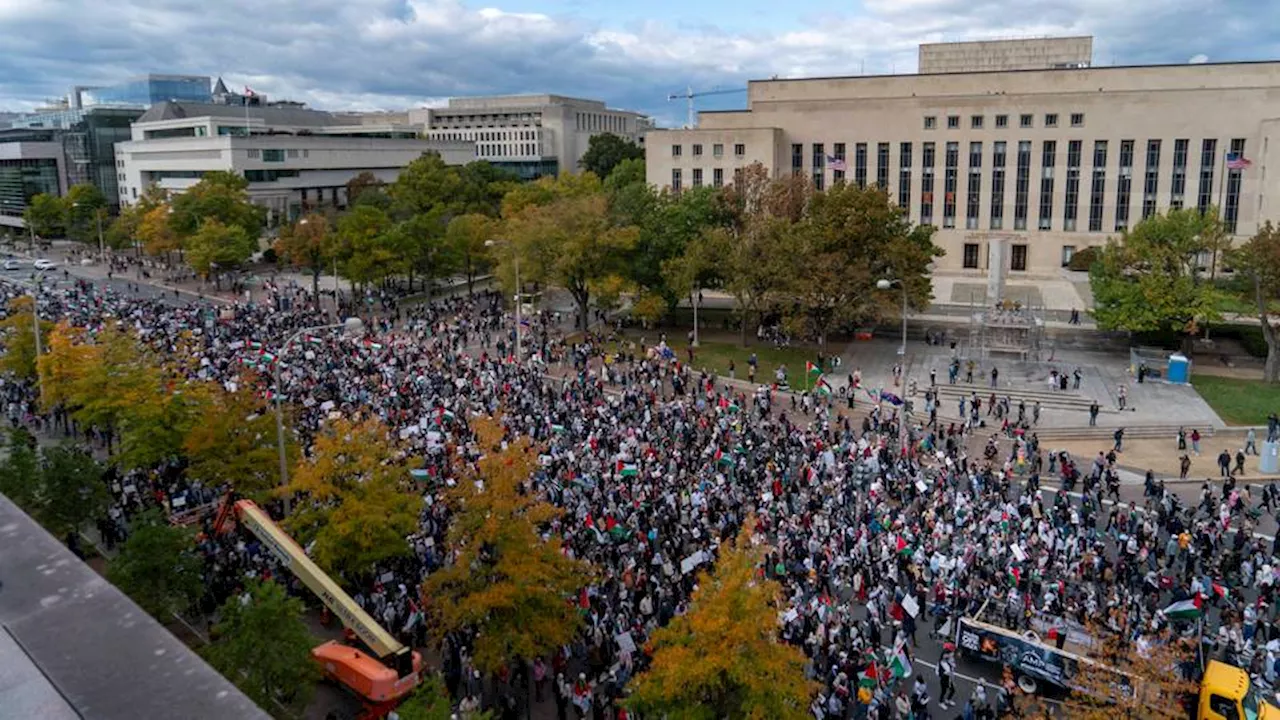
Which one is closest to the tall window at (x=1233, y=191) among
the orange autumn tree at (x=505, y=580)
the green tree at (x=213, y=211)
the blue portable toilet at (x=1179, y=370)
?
the blue portable toilet at (x=1179, y=370)

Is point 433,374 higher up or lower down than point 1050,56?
lower down

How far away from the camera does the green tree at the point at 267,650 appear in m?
17.4

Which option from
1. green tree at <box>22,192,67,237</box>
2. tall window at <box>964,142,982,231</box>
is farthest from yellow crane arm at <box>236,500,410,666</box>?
green tree at <box>22,192,67,237</box>

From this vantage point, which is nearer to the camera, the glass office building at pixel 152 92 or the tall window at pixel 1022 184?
the tall window at pixel 1022 184

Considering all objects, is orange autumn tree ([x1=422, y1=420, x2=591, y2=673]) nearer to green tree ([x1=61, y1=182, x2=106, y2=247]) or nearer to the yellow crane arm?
the yellow crane arm

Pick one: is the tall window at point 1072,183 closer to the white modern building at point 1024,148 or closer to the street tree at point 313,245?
the white modern building at point 1024,148

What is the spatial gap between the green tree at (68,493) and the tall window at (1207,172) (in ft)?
241

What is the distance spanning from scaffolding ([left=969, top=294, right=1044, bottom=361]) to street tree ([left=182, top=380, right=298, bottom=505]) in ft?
120

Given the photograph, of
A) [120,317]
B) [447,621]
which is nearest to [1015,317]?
[447,621]

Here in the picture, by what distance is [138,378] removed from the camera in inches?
1300

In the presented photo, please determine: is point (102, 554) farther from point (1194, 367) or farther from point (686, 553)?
point (1194, 367)

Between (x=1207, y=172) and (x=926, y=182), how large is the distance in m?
20.5

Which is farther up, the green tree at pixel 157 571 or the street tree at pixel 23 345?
the street tree at pixel 23 345

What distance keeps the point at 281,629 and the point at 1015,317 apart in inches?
1704
